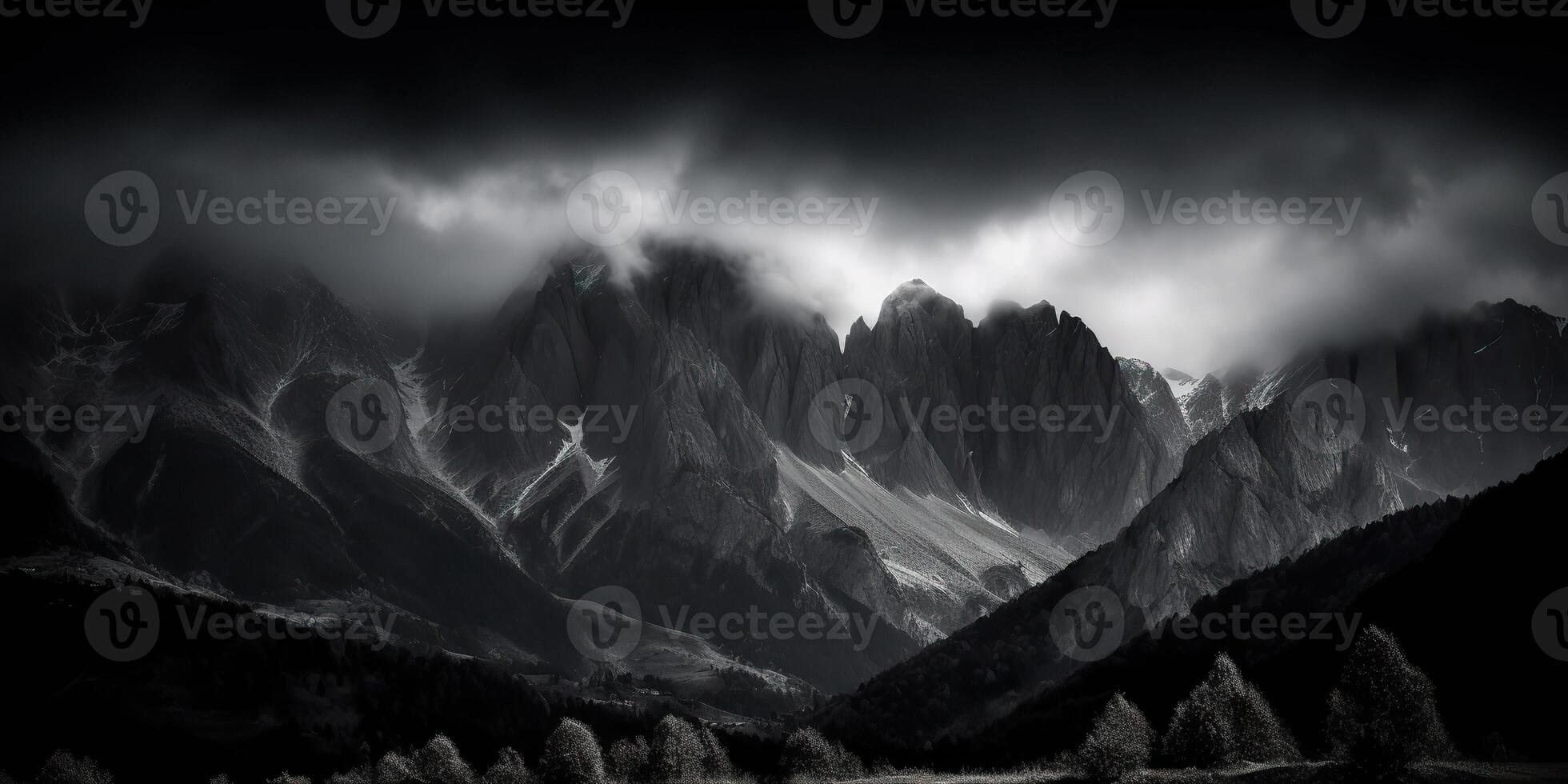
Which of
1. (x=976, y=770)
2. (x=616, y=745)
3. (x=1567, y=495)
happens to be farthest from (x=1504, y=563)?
(x=616, y=745)

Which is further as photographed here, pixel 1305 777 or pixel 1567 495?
pixel 1567 495

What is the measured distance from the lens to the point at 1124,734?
14225 centimetres

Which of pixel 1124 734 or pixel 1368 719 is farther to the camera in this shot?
pixel 1124 734

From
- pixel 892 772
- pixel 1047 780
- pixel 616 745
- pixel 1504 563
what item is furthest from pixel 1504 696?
pixel 616 745

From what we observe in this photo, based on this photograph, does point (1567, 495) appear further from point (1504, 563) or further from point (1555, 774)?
point (1555, 774)

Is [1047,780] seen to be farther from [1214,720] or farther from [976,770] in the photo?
[976,770]

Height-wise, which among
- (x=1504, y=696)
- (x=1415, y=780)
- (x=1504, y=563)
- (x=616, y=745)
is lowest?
(x=616, y=745)

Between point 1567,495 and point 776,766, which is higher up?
point 1567,495

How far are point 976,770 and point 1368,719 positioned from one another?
81081mm

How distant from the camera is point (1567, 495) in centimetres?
19312

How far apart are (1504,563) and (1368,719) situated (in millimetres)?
89281

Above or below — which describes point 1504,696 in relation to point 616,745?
above

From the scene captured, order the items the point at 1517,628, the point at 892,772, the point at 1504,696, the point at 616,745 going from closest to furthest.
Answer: the point at 1504,696, the point at 1517,628, the point at 892,772, the point at 616,745

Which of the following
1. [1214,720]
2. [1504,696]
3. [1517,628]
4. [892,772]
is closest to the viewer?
[1214,720]
